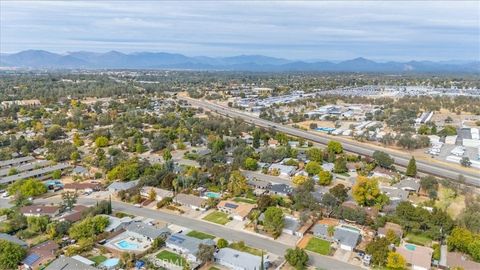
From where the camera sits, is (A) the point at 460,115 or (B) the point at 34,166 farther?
(A) the point at 460,115

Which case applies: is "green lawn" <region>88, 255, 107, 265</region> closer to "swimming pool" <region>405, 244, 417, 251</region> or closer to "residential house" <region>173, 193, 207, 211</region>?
"residential house" <region>173, 193, 207, 211</region>

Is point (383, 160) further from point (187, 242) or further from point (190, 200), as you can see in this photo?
point (187, 242)

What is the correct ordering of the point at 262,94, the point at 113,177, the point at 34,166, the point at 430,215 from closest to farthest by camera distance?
1. the point at 430,215
2. the point at 113,177
3. the point at 34,166
4. the point at 262,94

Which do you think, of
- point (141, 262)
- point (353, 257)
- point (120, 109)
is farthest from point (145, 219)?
point (120, 109)

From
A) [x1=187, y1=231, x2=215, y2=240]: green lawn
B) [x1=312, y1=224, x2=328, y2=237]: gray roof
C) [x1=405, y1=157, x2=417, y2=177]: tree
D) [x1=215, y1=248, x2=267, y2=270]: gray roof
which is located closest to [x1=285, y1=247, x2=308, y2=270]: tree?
[x1=215, y1=248, x2=267, y2=270]: gray roof

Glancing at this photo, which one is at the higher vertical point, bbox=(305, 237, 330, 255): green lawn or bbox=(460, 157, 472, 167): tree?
bbox=(460, 157, 472, 167): tree

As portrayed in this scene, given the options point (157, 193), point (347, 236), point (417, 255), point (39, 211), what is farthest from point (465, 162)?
point (39, 211)

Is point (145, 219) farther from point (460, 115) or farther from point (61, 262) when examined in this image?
point (460, 115)

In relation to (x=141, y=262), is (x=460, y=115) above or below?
above
